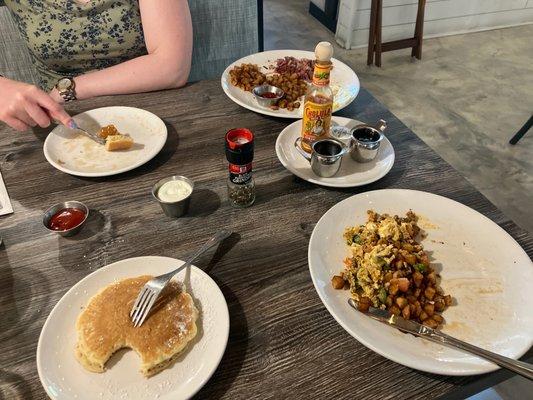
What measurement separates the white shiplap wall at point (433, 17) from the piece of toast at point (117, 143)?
3502 millimetres

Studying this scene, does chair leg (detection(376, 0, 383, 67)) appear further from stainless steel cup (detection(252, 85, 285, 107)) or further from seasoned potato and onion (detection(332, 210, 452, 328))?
seasoned potato and onion (detection(332, 210, 452, 328))

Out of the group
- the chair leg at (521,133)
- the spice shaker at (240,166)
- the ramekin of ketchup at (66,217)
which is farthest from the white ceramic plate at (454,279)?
the chair leg at (521,133)

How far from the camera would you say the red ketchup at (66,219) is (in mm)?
1142

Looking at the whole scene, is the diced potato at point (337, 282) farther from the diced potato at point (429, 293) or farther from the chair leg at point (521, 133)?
the chair leg at point (521, 133)

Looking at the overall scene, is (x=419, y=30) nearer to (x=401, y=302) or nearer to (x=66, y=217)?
(x=401, y=302)

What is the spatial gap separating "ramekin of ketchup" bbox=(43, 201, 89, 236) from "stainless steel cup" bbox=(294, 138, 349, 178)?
68 centimetres

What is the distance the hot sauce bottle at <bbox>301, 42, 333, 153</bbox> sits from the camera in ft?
4.06

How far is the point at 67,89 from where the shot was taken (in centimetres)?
164

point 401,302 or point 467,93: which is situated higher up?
point 401,302

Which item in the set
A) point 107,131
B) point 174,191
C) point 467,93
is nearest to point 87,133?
point 107,131

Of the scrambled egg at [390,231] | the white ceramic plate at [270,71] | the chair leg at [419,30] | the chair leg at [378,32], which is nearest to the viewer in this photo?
the scrambled egg at [390,231]

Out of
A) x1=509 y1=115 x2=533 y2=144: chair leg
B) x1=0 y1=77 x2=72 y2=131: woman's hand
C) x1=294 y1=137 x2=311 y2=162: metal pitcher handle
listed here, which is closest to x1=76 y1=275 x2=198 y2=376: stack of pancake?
x1=294 y1=137 x2=311 y2=162: metal pitcher handle

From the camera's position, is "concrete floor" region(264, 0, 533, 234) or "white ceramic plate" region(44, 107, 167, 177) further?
"concrete floor" region(264, 0, 533, 234)

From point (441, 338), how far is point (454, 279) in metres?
0.20
